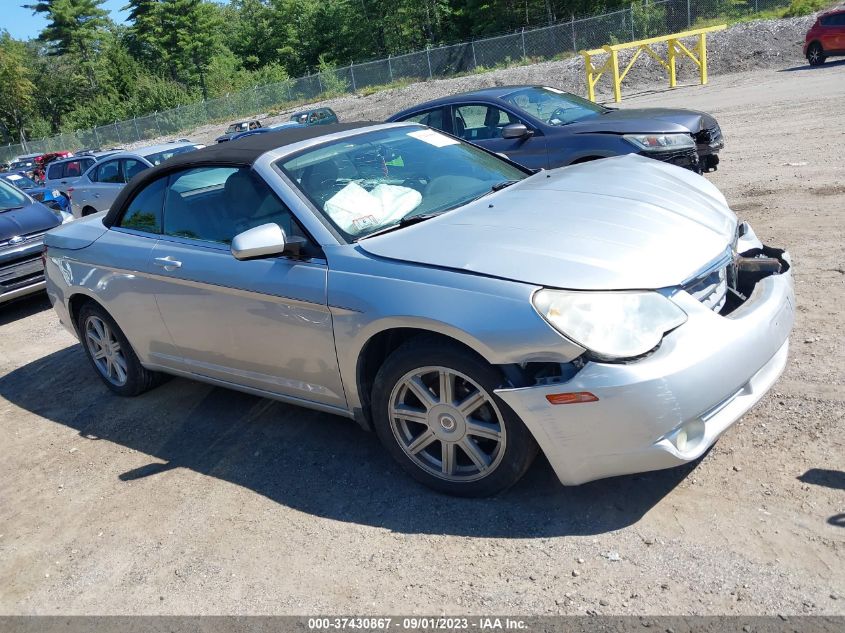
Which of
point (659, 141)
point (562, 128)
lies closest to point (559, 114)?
point (562, 128)


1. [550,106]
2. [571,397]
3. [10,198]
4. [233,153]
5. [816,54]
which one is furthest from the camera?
[816,54]

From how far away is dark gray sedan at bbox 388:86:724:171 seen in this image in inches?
335

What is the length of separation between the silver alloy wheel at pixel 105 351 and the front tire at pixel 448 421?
2.57 meters

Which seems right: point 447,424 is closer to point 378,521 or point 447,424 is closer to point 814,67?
point 378,521

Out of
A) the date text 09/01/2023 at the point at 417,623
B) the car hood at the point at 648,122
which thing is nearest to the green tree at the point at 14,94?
the car hood at the point at 648,122

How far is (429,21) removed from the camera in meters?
60.2

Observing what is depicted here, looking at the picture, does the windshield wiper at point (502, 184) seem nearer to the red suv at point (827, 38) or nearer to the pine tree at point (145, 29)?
the red suv at point (827, 38)

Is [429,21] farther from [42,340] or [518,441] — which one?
[518,441]

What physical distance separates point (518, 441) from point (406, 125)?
2.58 m

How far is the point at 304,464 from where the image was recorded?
4.19 meters

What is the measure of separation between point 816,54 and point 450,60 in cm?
2070

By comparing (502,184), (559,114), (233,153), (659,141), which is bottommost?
(659,141)

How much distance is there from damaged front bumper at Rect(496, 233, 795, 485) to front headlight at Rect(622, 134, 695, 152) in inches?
217

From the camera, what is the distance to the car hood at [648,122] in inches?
339
